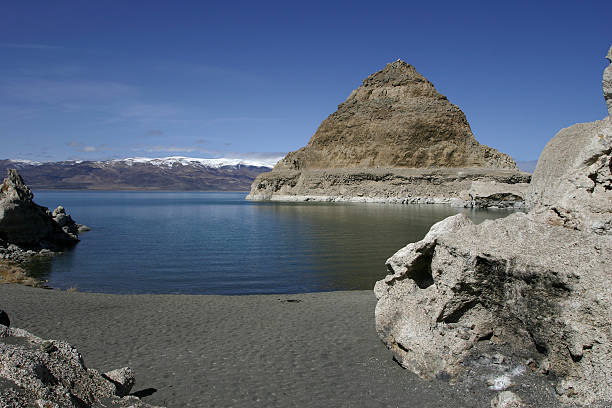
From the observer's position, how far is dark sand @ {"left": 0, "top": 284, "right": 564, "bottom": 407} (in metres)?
4.93

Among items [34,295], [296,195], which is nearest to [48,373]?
[34,295]

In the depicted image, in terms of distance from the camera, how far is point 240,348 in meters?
6.64

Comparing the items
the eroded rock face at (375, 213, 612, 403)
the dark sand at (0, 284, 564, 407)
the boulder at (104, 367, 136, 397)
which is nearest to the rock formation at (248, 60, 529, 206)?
the dark sand at (0, 284, 564, 407)

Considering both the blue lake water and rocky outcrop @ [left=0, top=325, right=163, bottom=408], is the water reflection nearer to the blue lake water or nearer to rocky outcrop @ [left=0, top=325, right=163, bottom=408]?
the blue lake water

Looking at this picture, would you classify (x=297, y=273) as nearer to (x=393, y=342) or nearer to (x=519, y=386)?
(x=393, y=342)

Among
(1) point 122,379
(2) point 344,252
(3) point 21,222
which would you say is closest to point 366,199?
(2) point 344,252

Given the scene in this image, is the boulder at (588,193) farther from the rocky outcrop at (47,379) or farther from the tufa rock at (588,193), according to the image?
the rocky outcrop at (47,379)

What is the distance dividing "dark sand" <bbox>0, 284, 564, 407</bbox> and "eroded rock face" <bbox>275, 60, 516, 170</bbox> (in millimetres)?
Result: 78352

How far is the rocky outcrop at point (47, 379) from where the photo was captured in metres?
2.74

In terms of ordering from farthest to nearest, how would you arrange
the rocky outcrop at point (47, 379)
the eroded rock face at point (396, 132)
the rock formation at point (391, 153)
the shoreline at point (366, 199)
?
the eroded rock face at point (396, 132), the rock formation at point (391, 153), the shoreline at point (366, 199), the rocky outcrop at point (47, 379)

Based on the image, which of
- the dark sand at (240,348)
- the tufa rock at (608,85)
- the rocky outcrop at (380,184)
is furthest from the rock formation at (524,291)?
the rocky outcrop at (380,184)

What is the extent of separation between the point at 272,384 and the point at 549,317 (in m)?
3.11

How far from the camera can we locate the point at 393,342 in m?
5.63

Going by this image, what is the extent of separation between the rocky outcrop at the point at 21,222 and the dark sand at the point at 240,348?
10191 millimetres
